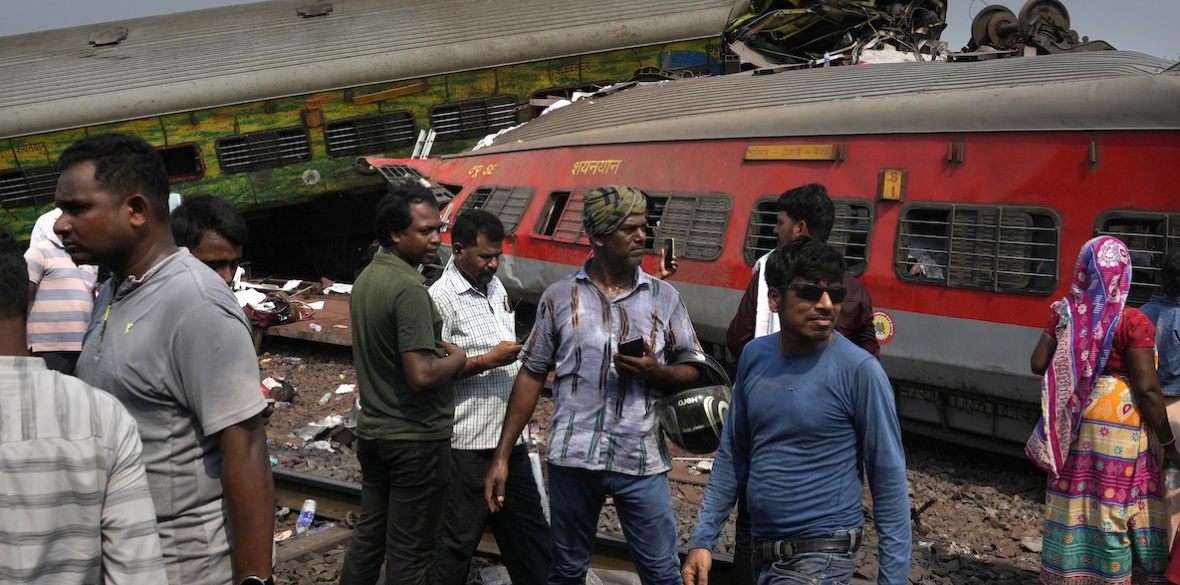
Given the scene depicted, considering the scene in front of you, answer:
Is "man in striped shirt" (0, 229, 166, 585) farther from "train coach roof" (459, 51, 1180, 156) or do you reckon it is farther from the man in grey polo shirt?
"train coach roof" (459, 51, 1180, 156)

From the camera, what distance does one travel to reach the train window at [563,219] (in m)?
10.7

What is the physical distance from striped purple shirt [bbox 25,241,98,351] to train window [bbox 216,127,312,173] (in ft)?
47.2

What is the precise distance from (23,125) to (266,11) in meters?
5.93

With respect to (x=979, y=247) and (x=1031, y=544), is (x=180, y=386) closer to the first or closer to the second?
(x=1031, y=544)

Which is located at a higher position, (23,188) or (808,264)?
(23,188)

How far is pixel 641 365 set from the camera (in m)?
3.80

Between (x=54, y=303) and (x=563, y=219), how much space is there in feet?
20.6

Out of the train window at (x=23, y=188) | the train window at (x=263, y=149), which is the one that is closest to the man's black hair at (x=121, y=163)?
the train window at (x=263, y=149)

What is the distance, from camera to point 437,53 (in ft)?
64.4

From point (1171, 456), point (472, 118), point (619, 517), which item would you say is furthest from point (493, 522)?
point (472, 118)

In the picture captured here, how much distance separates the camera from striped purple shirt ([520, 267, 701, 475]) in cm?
390

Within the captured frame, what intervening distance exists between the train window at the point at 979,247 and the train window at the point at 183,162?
49.5 ft

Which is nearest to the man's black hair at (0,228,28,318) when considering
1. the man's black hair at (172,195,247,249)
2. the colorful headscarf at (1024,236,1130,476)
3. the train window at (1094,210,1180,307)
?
the man's black hair at (172,195,247,249)

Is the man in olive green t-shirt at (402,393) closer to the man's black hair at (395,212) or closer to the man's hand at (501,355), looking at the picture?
the man's black hair at (395,212)
